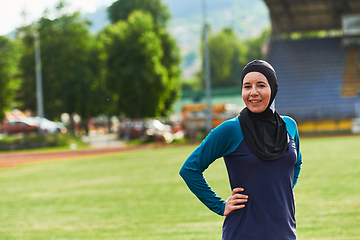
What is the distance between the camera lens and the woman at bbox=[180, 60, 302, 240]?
2676mm

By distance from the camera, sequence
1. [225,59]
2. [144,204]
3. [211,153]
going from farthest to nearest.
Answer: [225,59]
[144,204]
[211,153]

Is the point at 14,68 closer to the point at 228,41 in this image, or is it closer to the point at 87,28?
the point at 87,28

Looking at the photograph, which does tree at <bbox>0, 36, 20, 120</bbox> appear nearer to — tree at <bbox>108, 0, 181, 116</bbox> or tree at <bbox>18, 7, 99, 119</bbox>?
tree at <bbox>18, 7, 99, 119</bbox>

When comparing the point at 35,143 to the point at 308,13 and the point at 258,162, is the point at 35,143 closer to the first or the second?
the point at 308,13

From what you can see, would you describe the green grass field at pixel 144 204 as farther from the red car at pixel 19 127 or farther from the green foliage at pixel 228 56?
the green foliage at pixel 228 56

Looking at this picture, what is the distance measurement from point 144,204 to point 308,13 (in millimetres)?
33008

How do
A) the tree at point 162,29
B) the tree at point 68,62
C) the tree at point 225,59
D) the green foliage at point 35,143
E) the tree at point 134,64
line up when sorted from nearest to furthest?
the green foliage at point 35,143
the tree at point 134,64
the tree at point 162,29
the tree at point 68,62
the tree at point 225,59

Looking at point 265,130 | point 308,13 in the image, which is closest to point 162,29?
point 308,13

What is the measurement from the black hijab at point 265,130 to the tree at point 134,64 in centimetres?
3231

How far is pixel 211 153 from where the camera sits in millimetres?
2840

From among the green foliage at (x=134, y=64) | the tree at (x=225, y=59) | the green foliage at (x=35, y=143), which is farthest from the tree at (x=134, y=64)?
the tree at (x=225, y=59)

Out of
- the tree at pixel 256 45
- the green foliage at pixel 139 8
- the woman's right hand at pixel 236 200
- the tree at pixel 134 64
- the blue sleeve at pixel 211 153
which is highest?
the tree at pixel 256 45

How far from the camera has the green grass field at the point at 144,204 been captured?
723 centimetres

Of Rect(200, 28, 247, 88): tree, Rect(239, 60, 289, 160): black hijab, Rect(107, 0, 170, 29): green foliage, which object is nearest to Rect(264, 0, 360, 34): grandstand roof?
Rect(107, 0, 170, 29): green foliage
